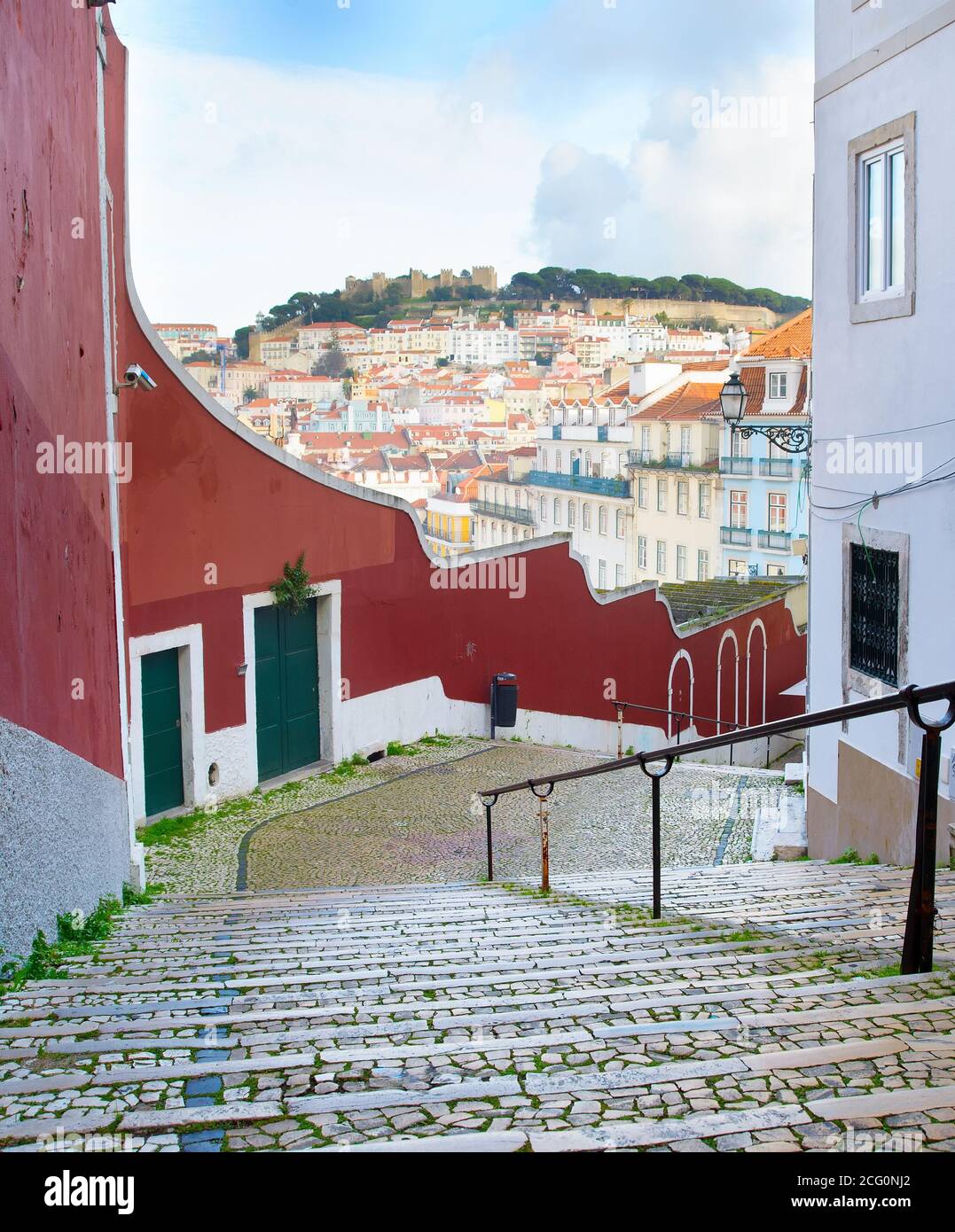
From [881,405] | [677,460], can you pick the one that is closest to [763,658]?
[881,405]

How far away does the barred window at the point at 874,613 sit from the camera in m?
8.67

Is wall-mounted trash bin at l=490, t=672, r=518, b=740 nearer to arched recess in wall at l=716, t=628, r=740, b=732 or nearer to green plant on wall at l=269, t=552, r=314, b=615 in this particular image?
green plant on wall at l=269, t=552, r=314, b=615

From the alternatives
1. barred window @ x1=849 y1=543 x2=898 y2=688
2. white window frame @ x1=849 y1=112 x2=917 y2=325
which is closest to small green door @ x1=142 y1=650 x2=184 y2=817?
barred window @ x1=849 y1=543 x2=898 y2=688

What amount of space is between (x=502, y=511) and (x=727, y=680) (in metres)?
39.8

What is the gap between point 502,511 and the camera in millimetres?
62438

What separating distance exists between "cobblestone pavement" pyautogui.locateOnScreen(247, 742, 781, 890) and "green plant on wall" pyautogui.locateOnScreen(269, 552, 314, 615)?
2.17m

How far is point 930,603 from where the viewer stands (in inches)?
316

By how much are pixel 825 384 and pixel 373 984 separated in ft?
21.5

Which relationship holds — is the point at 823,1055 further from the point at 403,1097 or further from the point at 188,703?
the point at 188,703

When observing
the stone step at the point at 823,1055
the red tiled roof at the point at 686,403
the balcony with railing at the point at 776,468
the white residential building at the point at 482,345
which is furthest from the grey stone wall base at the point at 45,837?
the white residential building at the point at 482,345

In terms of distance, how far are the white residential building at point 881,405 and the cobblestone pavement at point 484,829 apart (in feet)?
6.48

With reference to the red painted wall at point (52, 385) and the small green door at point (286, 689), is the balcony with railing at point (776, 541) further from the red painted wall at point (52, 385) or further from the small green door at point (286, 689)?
the red painted wall at point (52, 385)
